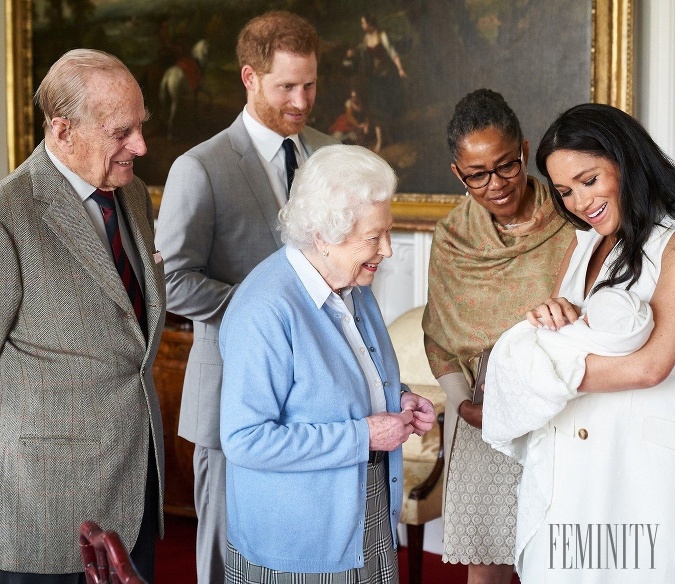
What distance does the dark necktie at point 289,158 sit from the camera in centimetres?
364

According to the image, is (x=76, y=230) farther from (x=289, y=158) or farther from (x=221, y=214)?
(x=289, y=158)

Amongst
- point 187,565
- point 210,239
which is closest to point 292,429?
point 210,239

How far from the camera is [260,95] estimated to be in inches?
140

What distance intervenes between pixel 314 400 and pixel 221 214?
125cm

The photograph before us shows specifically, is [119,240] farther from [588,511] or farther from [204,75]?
[204,75]

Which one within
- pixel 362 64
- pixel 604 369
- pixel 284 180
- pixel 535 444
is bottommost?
pixel 535 444

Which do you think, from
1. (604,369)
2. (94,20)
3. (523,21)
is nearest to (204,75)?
(94,20)

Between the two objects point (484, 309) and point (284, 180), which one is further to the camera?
point (284, 180)

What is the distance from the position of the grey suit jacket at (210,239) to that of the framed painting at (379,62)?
5.91 ft

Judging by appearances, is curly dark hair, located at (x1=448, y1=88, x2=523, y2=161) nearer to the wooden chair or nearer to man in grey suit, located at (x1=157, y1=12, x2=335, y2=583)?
man in grey suit, located at (x1=157, y1=12, x2=335, y2=583)

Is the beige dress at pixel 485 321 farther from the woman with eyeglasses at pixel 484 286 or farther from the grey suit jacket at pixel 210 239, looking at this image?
the grey suit jacket at pixel 210 239

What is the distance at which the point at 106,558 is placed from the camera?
1657 mm

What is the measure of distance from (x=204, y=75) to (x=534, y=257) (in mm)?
3418

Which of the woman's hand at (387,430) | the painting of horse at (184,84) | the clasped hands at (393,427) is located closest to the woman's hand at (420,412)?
the clasped hands at (393,427)
